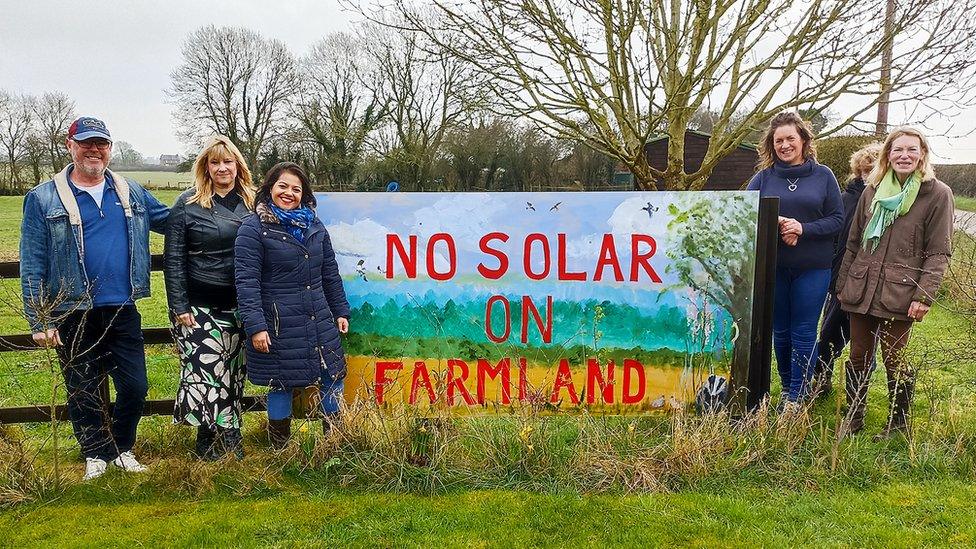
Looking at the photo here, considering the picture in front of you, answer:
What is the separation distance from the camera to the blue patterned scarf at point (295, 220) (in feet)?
11.7

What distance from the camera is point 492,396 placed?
13.6 feet

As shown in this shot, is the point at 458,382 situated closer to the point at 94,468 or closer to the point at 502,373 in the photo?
the point at 502,373

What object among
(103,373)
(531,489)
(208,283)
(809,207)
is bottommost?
(531,489)

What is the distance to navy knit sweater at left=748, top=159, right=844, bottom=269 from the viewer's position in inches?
162

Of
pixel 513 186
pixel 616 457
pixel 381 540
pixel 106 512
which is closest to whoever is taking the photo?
pixel 381 540

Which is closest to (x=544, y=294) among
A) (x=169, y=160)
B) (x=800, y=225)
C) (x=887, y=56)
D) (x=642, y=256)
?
(x=642, y=256)

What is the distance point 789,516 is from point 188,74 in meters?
39.4

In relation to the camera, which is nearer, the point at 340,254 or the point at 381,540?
the point at 381,540

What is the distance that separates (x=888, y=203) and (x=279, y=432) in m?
3.94

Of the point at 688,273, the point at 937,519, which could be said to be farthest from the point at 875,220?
the point at 937,519

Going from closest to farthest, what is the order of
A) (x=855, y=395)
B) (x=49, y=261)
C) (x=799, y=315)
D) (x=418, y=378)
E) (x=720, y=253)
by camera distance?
(x=49, y=261) → (x=855, y=395) → (x=720, y=253) → (x=418, y=378) → (x=799, y=315)

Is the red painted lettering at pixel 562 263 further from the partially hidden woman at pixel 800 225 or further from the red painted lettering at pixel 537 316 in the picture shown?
the partially hidden woman at pixel 800 225

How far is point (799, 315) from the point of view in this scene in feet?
14.0

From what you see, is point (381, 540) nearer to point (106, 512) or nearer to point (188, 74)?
point (106, 512)
